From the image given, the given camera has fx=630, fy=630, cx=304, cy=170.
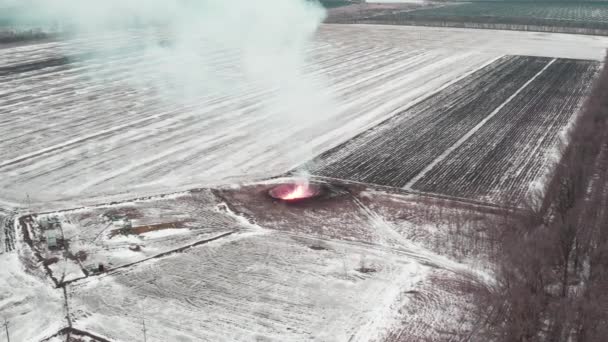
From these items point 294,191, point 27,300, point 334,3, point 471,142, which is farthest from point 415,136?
point 334,3

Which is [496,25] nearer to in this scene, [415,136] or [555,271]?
[415,136]

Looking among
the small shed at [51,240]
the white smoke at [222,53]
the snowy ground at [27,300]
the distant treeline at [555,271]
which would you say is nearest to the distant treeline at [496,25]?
the white smoke at [222,53]

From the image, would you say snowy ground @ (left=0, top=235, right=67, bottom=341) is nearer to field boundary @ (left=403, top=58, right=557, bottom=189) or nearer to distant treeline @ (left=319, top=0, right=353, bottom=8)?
field boundary @ (left=403, top=58, right=557, bottom=189)

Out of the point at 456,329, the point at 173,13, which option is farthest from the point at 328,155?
the point at 173,13

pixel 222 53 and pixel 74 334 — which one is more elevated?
pixel 222 53

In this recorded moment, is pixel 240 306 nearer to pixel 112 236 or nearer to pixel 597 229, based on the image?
pixel 112 236

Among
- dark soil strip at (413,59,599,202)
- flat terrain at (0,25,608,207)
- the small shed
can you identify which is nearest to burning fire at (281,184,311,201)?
flat terrain at (0,25,608,207)
